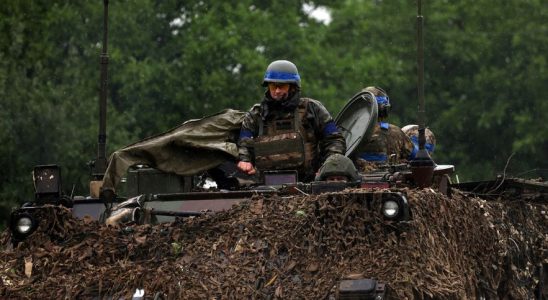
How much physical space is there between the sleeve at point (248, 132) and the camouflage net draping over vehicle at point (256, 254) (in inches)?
102

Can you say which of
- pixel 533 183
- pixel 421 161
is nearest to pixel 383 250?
pixel 421 161

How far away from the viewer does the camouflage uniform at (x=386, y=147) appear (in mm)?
17672

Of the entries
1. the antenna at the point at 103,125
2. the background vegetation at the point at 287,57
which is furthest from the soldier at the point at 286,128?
the background vegetation at the point at 287,57

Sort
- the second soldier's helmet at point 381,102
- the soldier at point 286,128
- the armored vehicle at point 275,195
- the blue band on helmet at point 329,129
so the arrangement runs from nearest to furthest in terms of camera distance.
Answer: the armored vehicle at point 275,195 < the soldier at point 286,128 < the blue band on helmet at point 329,129 < the second soldier's helmet at point 381,102

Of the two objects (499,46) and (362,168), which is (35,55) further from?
(362,168)

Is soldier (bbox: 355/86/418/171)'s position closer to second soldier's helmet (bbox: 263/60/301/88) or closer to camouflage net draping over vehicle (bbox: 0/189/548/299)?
second soldier's helmet (bbox: 263/60/301/88)

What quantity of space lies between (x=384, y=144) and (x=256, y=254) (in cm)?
601

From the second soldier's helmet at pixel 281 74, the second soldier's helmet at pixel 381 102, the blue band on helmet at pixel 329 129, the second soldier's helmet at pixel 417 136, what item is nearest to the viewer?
the second soldier's helmet at pixel 281 74

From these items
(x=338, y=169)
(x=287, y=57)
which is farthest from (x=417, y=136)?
(x=287, y=57)

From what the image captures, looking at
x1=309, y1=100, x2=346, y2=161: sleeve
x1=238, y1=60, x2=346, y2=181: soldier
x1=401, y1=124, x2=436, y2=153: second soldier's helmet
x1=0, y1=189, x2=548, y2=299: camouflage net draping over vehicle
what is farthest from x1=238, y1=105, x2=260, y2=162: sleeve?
x1=401, y1=124, x2=436, y2=153: second soldier's helmet

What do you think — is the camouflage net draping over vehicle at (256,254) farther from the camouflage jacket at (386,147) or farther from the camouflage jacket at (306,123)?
the camouflage jacket at (386,147)

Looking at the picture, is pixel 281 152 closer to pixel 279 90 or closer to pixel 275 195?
pixel 279 90

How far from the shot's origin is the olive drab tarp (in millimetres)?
15373

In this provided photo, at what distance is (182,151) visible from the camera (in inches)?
622
